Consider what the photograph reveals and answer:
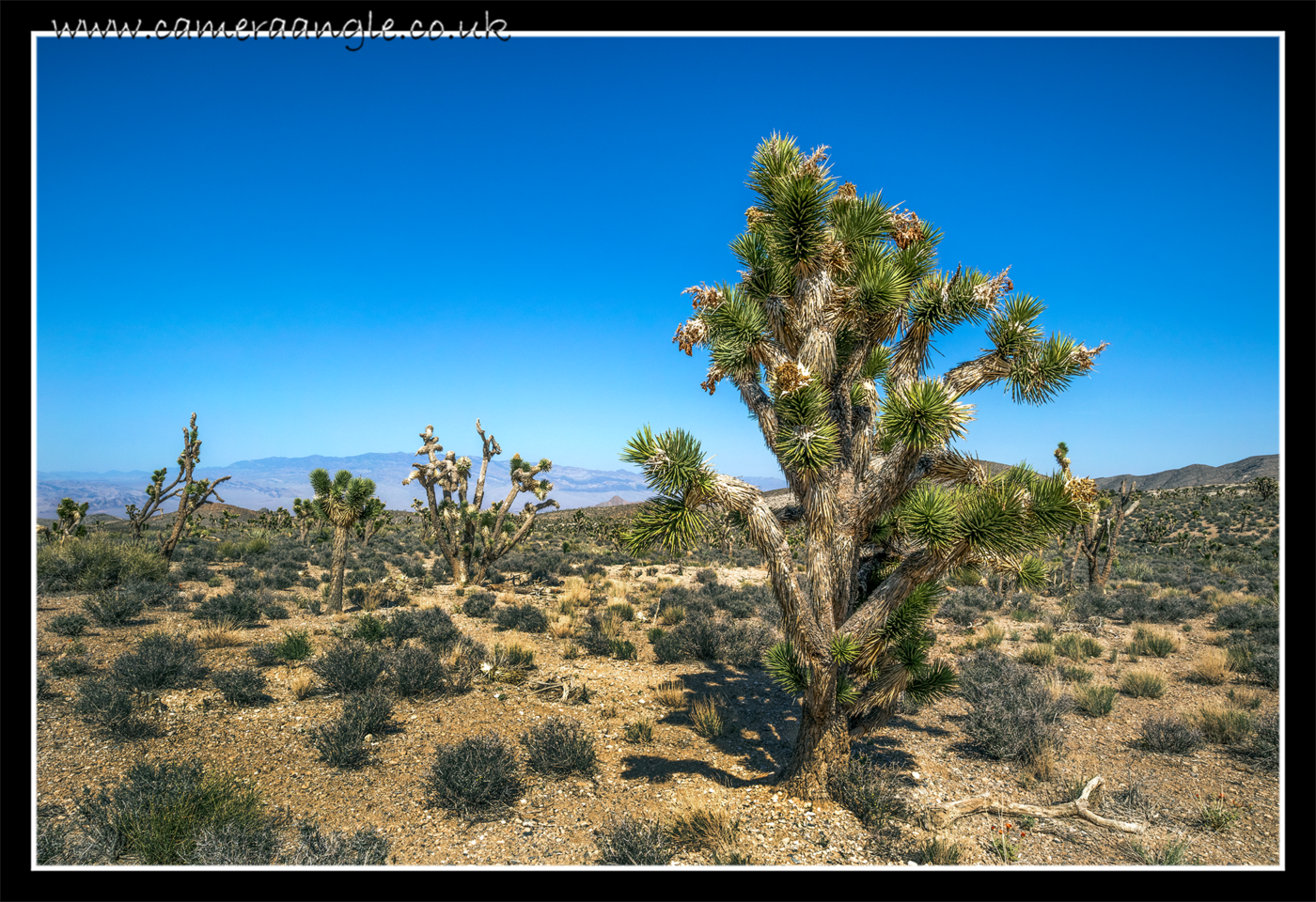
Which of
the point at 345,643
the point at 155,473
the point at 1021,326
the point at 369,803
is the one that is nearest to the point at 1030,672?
the point at 1021,326

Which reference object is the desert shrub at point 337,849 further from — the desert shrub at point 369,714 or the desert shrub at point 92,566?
the desert shrub at point 92,566

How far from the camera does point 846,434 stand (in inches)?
220

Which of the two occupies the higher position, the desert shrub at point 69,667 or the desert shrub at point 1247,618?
the desert shrub at point 69,667

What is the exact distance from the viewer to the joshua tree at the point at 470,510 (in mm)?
17750

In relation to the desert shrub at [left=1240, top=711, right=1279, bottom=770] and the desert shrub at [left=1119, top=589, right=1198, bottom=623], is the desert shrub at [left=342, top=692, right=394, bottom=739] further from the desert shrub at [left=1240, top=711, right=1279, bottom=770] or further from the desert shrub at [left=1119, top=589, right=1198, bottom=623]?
the desert shrub at [left=1119, top=589, right=1198, bottom=623]

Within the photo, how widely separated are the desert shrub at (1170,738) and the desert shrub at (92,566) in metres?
20.9

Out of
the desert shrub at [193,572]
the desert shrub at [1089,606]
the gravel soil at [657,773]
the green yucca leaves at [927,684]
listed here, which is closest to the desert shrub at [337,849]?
the gravel soil at [657,773]

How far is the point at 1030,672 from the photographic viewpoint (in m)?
9.89

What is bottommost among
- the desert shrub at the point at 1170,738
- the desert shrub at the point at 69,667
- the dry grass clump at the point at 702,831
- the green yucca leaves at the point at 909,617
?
the desert shrub at the point at 1170,738

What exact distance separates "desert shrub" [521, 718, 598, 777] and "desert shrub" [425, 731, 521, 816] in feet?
1.13

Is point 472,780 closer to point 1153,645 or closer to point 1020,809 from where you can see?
point 1020,809

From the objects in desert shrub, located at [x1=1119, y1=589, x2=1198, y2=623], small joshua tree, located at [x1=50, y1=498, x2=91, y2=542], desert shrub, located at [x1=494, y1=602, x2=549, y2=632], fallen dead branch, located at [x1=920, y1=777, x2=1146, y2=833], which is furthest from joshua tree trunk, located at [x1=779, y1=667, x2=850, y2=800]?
small joshua tree, located at [x1=50, y1=498, x2=91, y2=542]

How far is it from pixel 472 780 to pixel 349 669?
4.06 m

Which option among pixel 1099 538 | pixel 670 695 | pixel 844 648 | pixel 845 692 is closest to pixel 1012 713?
pixel 845 692
